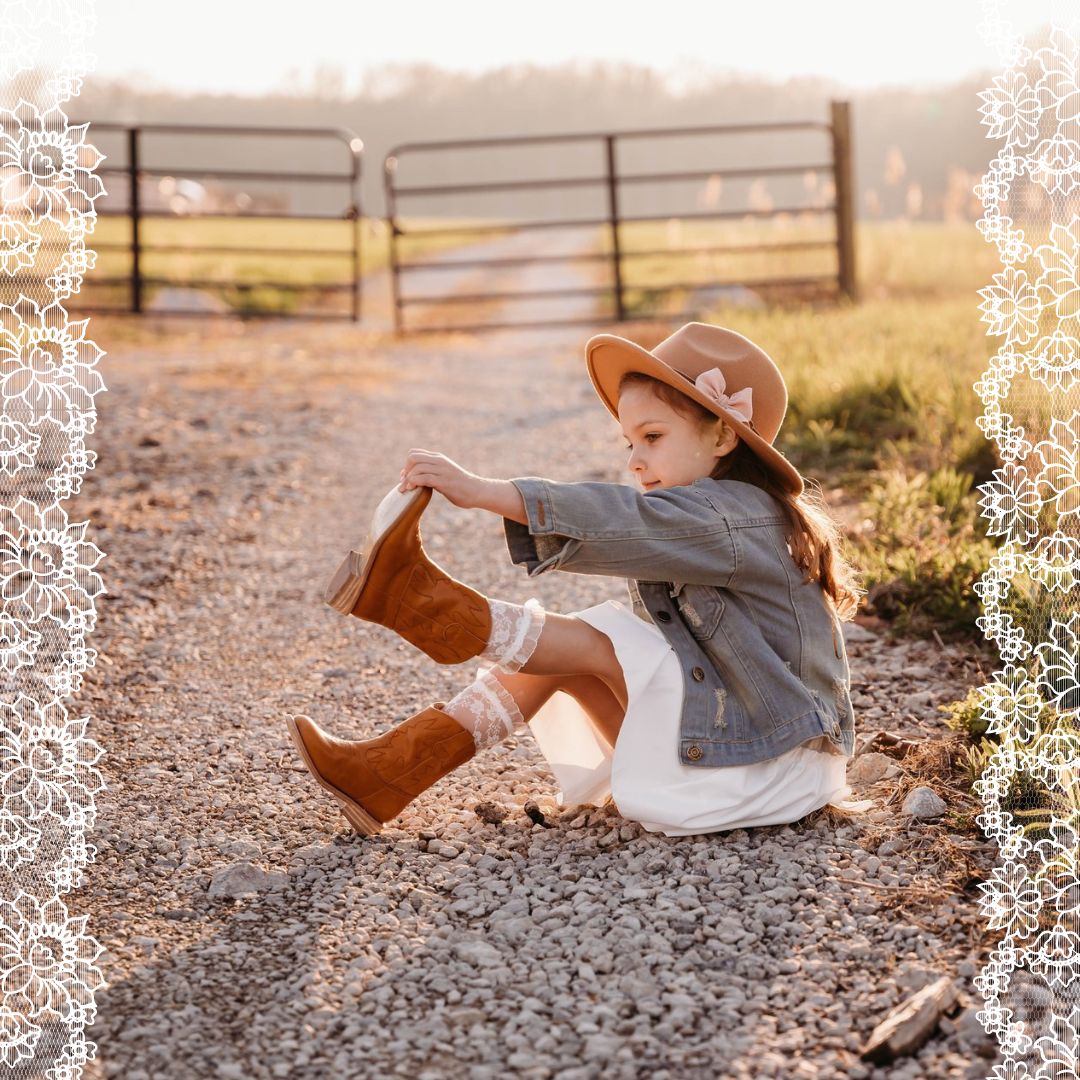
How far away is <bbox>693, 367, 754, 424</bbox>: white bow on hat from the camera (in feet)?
7.46

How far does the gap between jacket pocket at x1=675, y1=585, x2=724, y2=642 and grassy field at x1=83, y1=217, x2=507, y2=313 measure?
7.72 metres

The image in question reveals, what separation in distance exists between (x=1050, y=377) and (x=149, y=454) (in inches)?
171

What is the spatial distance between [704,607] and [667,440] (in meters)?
0.32

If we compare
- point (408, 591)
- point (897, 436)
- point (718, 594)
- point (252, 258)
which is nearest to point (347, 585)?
point (408, 591)

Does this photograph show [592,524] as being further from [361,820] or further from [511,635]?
[361,820]

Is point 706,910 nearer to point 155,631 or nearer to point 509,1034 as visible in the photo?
point 509,1034

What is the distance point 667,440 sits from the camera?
7.64 ft

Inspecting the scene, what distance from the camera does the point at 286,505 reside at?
5.04 metres

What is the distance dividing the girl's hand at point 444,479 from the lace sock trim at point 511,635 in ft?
0.75

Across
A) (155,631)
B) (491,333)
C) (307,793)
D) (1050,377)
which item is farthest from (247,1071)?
(491,333)

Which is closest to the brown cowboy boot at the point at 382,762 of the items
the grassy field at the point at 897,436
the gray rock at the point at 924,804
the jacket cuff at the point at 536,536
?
the jacket cuff at the point at 536,536

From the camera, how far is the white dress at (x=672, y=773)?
223cm

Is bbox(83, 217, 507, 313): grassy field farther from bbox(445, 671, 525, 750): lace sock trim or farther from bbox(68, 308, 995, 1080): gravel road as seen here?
bbox(445, 671, 525, 750): lace sock trim

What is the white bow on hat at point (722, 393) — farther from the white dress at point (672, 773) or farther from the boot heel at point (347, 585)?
the boot heel at point (347, 585)
